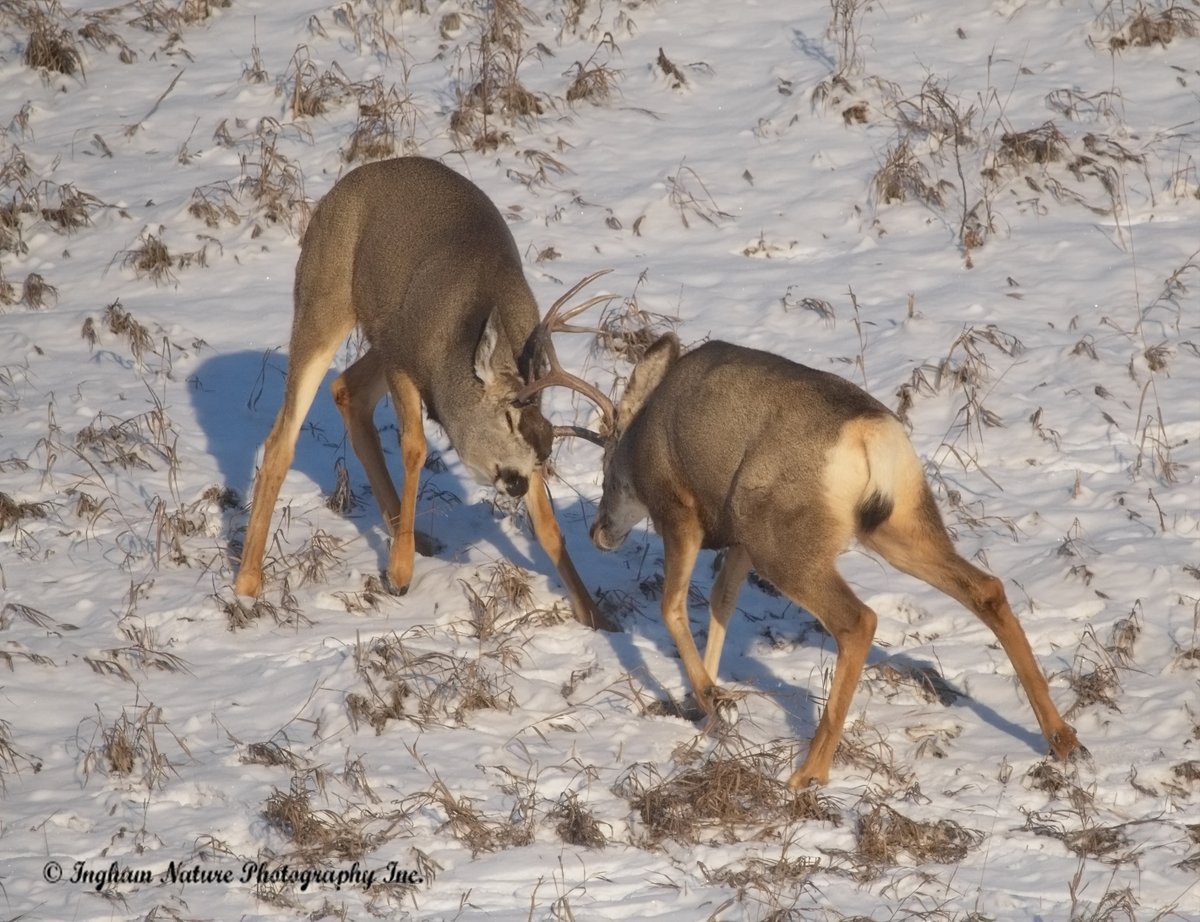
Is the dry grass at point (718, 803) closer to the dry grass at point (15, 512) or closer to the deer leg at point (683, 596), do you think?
the deer leg at point (683, 596)

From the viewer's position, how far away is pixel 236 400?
9992 mm

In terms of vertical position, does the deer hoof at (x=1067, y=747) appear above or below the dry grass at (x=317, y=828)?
above

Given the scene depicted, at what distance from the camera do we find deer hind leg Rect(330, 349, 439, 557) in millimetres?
8672

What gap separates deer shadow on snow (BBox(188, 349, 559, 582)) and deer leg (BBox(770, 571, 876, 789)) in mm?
2458

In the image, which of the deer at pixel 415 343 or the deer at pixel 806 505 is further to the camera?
the deer at pixel 415 343

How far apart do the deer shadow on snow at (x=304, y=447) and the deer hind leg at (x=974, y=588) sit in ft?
8.31

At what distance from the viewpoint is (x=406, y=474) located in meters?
8.16

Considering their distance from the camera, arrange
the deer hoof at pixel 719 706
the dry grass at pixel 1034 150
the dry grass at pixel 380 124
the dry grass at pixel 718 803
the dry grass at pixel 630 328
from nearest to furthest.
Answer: the dry grass at pixel 718 803 → the deer hoof at pixel 719 706 → the dry grass at pixel 630 328 → the dry grass at pixel 1034 150 → the dry grass at pixel 380 124

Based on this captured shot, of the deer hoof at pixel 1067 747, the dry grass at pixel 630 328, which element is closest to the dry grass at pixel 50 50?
the dry grass at pixel 630 328

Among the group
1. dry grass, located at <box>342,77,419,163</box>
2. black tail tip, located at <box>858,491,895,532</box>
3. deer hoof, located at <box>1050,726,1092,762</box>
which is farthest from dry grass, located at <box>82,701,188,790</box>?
dry grass, located at <box>342,77,419,163</box>

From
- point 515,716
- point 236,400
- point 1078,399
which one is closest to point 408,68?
point 236,400

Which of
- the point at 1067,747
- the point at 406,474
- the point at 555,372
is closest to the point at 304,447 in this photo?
the point at 406,474

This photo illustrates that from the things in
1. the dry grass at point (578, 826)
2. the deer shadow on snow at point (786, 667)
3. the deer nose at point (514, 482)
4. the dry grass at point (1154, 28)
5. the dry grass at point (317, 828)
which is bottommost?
the deer shadow on snow at point (786, 667)

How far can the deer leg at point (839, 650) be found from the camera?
6.13 m
